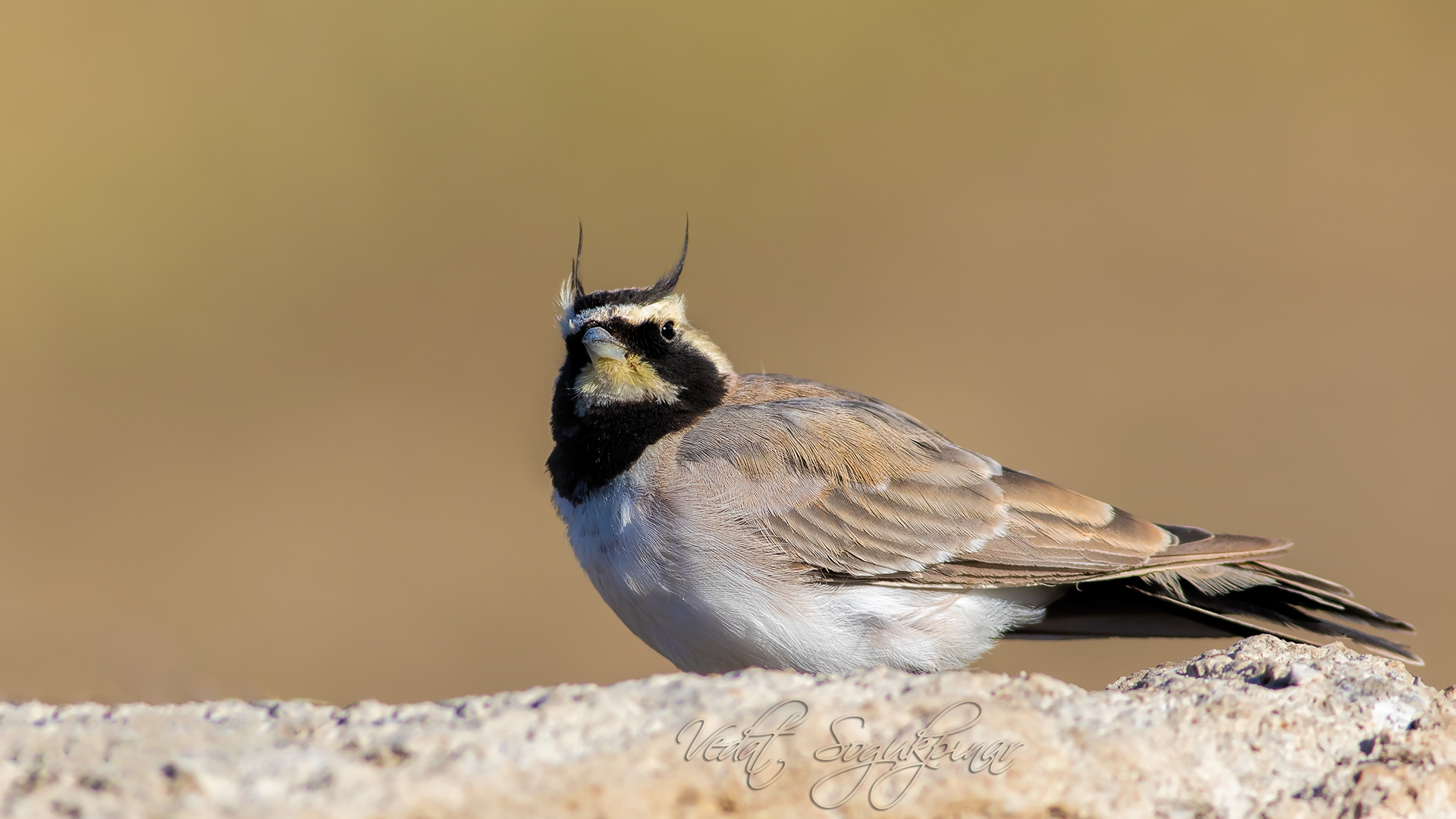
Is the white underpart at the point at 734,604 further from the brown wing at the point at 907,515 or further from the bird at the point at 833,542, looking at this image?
the brown wing at the point at 907,515

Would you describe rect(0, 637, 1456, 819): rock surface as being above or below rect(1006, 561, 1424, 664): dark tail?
above

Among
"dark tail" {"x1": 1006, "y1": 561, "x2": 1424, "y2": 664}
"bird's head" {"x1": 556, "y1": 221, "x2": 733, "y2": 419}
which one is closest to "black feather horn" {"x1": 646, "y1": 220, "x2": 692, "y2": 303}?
"bird's head" {"x1": 556, "y1": 221, "x2": 733, "y2": 419}

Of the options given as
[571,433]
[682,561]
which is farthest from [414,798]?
[571,433]

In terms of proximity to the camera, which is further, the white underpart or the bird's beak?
the bird's beak

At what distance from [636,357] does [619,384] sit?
181mm

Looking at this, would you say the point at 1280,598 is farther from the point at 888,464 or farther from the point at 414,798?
the point at 414,798

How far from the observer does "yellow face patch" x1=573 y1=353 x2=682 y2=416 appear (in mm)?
6508

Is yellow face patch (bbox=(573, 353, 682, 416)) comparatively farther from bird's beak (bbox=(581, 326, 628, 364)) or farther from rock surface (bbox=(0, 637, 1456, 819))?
rock surface (bbox=(0, 637, 1456, 819))

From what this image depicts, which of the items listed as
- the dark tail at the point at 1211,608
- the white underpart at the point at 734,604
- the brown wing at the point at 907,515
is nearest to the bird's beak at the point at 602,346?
the brown wing at the point at 907,515

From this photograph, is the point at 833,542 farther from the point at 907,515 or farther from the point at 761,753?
the point at 761,753

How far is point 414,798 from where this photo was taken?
11.1 feet

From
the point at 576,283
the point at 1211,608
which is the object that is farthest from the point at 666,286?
the point at 1211,608

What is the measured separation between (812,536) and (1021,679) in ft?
5.66

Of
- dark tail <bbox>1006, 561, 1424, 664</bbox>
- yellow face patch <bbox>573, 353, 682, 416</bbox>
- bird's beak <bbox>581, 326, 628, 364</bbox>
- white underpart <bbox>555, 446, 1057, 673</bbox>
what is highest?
bird's beak <bbox>581, 326, 628, 364</bbox>
